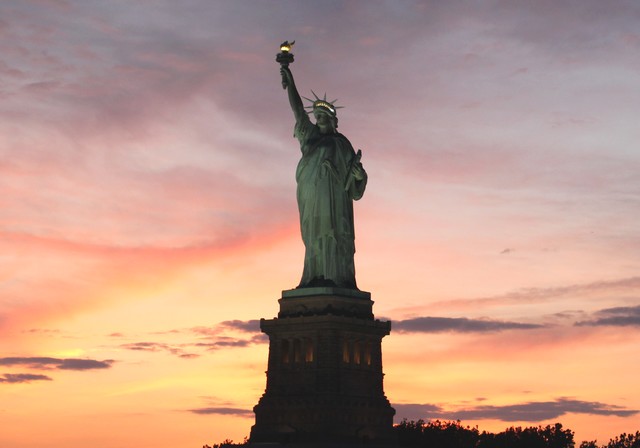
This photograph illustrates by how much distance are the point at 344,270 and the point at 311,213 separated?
9.76 feet

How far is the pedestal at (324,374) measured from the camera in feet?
182

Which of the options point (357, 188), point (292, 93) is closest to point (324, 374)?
point (357, 188)

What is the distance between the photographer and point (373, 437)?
185ft

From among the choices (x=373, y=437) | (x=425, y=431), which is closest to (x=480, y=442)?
(x=425, y=431)

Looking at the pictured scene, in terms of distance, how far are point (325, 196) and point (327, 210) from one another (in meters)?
0.64

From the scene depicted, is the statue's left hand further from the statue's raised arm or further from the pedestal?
the pedestal

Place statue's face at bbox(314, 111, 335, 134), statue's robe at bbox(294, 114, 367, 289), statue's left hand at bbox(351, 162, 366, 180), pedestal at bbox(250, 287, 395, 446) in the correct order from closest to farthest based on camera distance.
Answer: pedestal at bbox(250, 287, 395, 446)
statue's robe at bbox(294, 114, 367, 289)
statue's left hand at bbox(351, 162, 366, 180)
statue's face at bbox(314, 111, 335, 134)

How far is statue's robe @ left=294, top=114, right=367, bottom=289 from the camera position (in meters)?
58.3

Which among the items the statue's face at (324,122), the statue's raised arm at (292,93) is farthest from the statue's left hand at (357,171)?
the statue's raised arm at (292,93)

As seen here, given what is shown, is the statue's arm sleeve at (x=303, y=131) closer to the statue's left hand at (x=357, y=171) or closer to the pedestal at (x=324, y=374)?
the statue's left hand at (x=357, y=171)

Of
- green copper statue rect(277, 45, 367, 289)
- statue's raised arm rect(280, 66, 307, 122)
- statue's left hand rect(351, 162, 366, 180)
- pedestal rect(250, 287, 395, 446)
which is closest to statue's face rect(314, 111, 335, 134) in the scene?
green copper statue rect(277, 45, 367, 289)

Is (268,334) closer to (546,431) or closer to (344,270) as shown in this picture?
(344,270)

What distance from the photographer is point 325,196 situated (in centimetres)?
5869

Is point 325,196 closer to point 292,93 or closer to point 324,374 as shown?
point 292,93
